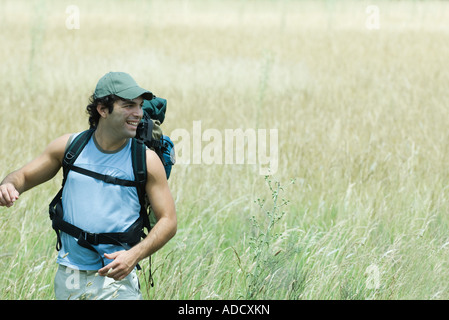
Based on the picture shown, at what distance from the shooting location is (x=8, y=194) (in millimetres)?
2393

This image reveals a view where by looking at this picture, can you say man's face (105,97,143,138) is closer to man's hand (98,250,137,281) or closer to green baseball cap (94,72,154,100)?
green baseball cap (94,72,154,100)

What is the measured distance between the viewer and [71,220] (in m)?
2.43

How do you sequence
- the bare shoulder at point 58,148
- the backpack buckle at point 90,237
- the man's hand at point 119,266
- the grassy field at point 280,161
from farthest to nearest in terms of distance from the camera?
the grassy field at point 280,161
the bare shoulder at point 58,148
the backpack buckle at point 90,237
the man's hand at point 119,266

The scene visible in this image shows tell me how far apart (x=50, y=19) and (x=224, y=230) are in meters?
15.7

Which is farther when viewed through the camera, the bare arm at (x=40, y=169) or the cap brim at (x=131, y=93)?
the bare arm at (x=40, y=169)

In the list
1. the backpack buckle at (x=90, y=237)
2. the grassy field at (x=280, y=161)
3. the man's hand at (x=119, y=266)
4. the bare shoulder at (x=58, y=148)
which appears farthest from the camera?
the grassy field at (x=280, y=161)

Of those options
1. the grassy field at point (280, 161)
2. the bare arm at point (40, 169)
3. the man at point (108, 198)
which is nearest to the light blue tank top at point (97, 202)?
the man at point (108, 198)

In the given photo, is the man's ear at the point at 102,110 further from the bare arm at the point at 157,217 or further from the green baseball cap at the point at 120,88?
the bare arm at the point at 157,217

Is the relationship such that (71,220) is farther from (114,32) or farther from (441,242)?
(114,32)

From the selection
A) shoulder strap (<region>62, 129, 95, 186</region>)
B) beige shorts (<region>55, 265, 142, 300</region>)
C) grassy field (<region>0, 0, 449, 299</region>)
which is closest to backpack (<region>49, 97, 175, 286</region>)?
shoulder strap (<region>62, 129, 95, 186</region>)

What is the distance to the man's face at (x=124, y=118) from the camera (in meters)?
2.38

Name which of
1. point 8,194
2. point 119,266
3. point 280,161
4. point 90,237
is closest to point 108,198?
point 90,237

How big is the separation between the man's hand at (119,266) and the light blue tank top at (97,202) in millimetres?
128

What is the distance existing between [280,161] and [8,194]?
343cm
